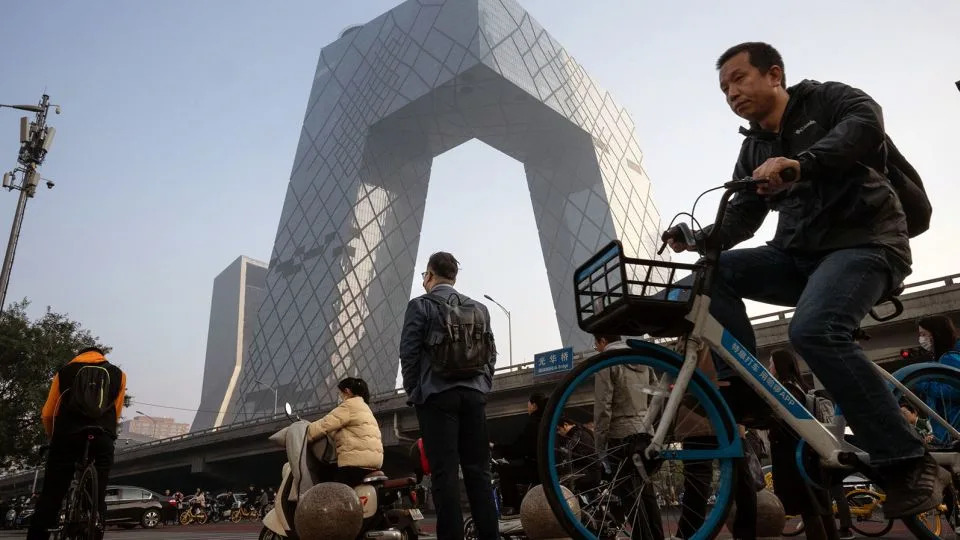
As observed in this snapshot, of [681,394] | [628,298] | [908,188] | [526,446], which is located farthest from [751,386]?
[526,446]

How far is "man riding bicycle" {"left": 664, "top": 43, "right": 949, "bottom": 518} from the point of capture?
2.15 metres

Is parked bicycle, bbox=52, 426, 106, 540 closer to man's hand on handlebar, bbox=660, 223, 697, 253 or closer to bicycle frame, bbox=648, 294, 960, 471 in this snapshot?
bicycle frame, bbox=648, 294, 960, 471

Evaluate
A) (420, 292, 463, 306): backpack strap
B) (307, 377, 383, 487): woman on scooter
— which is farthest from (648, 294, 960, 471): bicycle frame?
(307, 377, 383, 487): woman on scooter

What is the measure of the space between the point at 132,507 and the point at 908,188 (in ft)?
69.5

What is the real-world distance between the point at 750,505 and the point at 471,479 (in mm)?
1521

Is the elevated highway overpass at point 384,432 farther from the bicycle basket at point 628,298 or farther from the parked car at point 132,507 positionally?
the bicycle basket at point 628,298

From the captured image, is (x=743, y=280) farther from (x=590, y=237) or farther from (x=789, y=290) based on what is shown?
(x=590, y=237)

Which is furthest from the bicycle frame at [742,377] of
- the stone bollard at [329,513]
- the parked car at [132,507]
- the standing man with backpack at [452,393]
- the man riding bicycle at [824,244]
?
the parked car at [132,507]

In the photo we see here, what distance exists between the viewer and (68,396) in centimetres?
484

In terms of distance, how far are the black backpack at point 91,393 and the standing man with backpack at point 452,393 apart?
Answer: 8.43ft

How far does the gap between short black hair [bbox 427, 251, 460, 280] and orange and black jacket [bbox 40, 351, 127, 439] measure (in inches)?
103

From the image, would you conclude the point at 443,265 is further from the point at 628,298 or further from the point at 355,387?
the point at 628,298

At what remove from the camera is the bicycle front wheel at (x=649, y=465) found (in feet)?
6.85

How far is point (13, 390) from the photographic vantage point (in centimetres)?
2811
